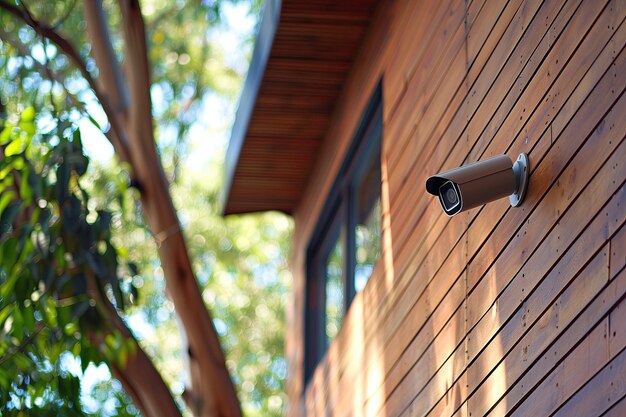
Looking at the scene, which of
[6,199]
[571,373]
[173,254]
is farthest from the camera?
[173,254]

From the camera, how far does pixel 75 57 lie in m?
4.52

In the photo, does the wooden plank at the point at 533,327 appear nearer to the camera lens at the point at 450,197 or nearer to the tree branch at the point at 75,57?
the camera lens at the point at 450,197

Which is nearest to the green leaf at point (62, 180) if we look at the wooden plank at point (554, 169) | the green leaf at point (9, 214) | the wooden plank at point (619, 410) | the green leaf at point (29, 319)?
the green leaf at point (9, 214)

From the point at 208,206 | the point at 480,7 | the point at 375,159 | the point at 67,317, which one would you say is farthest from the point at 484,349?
the point at 208,206

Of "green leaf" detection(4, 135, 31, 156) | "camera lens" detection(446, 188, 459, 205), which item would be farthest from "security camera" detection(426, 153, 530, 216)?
"green leaf" detection(4, 135, 31, 156)

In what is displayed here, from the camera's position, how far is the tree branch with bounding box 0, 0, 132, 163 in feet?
13.5

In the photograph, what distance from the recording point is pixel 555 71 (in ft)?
7.34

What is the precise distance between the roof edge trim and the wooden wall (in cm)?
77

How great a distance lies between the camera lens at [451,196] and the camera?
2352mm

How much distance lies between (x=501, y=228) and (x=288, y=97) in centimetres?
305

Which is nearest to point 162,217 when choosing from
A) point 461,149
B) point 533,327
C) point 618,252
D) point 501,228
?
point 461,149

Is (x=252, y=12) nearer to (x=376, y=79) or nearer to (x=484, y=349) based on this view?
(x=376, y=79)

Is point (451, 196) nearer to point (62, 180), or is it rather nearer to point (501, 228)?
point (501, 228)

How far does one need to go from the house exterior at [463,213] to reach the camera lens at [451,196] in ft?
0.52
